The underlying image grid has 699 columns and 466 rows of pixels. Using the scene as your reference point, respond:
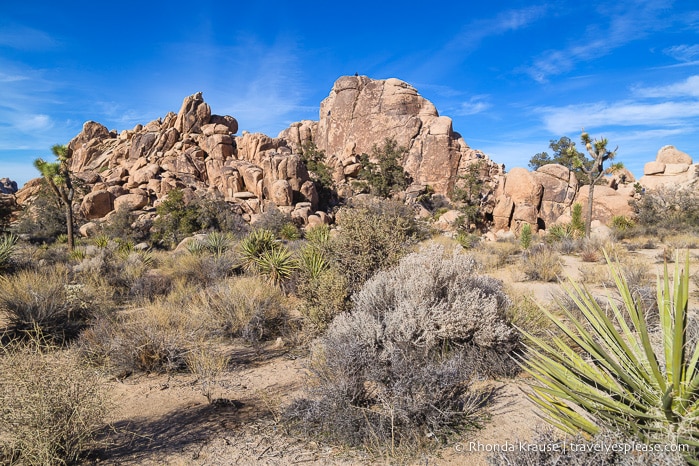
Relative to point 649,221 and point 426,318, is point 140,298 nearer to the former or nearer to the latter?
point 426,318

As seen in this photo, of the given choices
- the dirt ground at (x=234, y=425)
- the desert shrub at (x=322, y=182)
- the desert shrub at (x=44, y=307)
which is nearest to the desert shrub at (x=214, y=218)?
the desert shrub at (x=322, y=182)

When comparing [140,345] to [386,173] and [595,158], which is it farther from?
[386,173]

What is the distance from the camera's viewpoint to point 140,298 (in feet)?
27.3

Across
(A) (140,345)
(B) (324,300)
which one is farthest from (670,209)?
(A) (140,345)

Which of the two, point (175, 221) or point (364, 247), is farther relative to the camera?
point (175, 221)

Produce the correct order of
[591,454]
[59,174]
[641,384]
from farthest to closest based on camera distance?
[59,174] → [641,384] → [591,454]

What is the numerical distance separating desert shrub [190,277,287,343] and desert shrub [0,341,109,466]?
3145 mm

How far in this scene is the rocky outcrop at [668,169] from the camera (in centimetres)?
3688

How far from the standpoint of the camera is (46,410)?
2736mm

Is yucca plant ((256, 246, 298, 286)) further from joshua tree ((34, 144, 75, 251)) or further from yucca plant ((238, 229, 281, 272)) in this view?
joshua tree ((34, 144, 75, 251))

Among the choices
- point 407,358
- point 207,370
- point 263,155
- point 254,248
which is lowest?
point 207,370

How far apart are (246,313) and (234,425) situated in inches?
113

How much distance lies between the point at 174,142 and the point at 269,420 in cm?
4675

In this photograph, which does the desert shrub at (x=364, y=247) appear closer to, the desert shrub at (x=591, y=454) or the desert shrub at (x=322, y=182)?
the desert shrub at (x=591, y=454)
